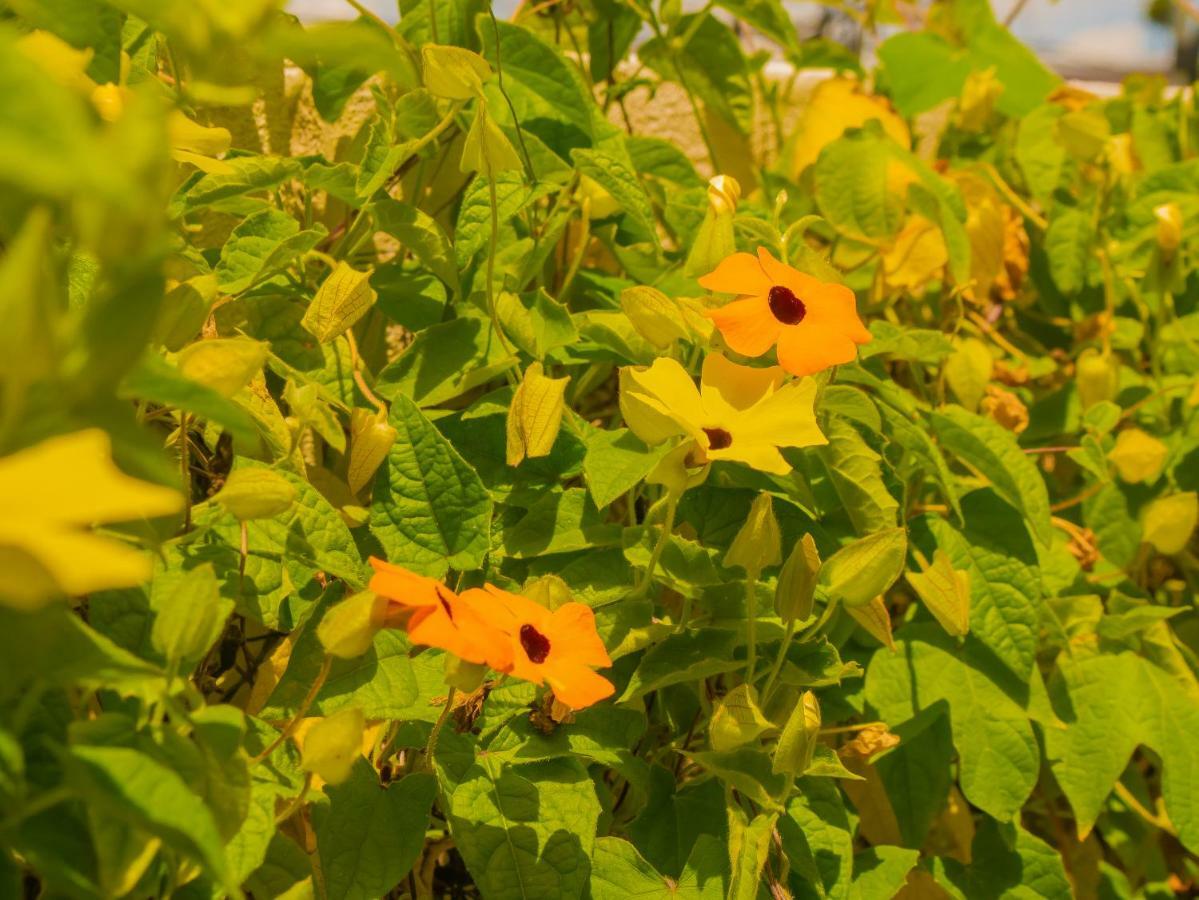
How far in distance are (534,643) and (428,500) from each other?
150 millimetres

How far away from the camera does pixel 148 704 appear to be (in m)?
0.37

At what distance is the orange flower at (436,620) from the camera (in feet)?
1.32

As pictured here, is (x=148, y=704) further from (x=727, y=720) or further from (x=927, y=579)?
(x=927, y=579)

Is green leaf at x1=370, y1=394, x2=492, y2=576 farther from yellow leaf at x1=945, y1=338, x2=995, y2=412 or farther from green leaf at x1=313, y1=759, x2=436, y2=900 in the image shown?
yellow leaf at x1=945, y1=338, x2=995, y2=412

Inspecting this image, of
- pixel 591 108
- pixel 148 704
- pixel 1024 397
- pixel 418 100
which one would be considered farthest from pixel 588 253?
pixel 148 704

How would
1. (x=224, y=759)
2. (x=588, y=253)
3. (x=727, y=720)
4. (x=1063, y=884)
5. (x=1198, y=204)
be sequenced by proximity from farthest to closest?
(x=1198, y=204), (x=588, y=253), (x=1063, y=884), (x=727, y=720), (x=224, y=759)

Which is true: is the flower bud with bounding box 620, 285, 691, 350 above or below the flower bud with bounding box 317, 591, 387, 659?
above

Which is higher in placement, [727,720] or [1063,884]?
[727,720]

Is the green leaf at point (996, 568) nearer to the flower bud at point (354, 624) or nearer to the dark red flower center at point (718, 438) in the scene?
the dark red flower center at point (718, 438)

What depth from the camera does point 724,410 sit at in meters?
0.53

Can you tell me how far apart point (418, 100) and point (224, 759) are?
46cm

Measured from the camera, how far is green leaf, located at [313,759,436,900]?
20.6 inches

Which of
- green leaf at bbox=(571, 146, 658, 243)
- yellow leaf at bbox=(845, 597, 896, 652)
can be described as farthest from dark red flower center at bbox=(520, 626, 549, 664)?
green leaf at bbox=(571, 146, 658, 243)

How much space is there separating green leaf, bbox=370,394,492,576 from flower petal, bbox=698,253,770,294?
0.51 feet
